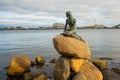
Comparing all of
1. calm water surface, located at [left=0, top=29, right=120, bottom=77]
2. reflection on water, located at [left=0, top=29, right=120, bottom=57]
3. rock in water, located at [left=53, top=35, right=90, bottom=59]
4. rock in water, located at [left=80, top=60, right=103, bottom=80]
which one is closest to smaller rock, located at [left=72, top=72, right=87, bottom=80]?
rock in water, located at [left=80, top=60, right=103, bottom=80]

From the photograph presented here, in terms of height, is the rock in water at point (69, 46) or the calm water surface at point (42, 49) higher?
the rock in water at point (69, 46)

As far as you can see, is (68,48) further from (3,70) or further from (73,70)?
(3,70)

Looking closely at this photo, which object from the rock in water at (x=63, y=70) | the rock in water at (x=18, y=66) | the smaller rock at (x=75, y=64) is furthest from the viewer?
the rock in water at (x=18, y=66)

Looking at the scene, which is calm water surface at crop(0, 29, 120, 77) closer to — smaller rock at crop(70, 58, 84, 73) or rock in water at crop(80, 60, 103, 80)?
smaller rock at crop(70, 58, 84, 73)

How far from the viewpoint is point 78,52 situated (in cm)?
1816

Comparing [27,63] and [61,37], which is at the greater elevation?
[61,37]

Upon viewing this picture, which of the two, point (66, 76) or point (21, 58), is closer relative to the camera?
point (66, 76)

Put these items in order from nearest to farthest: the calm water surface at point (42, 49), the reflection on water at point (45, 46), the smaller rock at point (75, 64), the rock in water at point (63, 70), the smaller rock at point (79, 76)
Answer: the smaller rock at point (79, 76) < the rock in water at point (63, 70) < the smaller rock at point (75, 64) < the calm water surface at point (42, 49) < the reflection on water at point (45, 46)

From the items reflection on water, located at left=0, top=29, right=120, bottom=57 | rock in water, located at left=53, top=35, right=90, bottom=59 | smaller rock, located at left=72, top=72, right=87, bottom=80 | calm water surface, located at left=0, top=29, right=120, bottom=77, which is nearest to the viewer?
smaller rock, located at left=72, top=72, right=87, bottom=80

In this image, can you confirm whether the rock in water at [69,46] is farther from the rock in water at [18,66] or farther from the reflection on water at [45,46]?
the reflection on water at [45,46]

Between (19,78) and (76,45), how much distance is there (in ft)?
26.2

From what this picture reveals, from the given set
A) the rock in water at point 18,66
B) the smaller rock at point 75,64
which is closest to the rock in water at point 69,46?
the smaller rock at point 75,64

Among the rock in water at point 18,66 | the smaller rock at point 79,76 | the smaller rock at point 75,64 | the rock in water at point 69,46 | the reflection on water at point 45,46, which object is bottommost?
the reflection on water at point 45,46

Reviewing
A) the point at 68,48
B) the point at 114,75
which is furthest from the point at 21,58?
the point at 114,75
